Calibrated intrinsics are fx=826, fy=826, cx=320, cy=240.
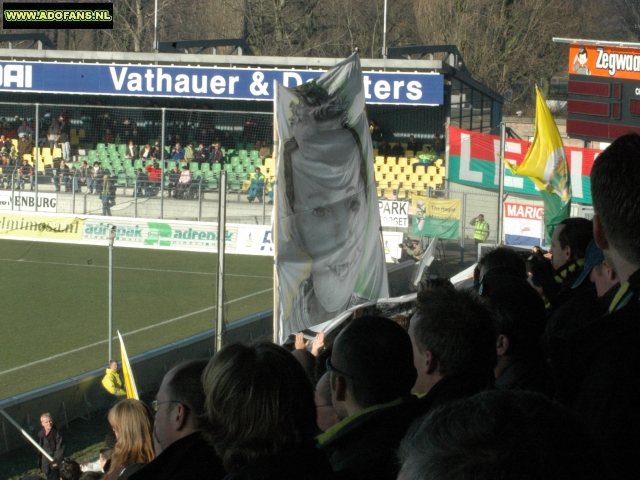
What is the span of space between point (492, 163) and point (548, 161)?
462 inches

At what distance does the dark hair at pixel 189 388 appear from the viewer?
242 cm

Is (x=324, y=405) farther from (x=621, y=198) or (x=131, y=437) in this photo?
(x=621, y=198)

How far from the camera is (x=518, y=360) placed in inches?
119

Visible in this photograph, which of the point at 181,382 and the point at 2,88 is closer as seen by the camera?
the point at 181,382

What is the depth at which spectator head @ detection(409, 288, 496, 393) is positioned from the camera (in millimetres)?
2646

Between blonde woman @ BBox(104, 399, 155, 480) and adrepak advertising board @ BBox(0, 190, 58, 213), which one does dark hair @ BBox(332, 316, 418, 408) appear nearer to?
blonde woman @ BBox(104, 399, 155, 480)

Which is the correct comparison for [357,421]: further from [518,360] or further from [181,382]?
[518,360]

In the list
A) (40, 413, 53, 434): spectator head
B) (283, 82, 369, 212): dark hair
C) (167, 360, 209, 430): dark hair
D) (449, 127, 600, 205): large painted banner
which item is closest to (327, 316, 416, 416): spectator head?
(167, 360, 209, 430): dark hair

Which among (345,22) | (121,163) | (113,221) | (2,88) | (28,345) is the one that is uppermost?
(345,22)

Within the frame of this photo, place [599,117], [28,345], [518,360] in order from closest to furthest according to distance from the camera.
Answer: [518,360]
[28,345]
[599,117]

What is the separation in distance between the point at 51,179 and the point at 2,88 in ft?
24.8

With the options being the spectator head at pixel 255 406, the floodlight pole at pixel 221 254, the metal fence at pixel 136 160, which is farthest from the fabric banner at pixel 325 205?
the metal fence at pixel 136 160

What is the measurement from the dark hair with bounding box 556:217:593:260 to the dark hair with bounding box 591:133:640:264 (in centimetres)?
296

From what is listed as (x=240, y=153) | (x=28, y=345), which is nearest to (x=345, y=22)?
(x=240, y=153)
